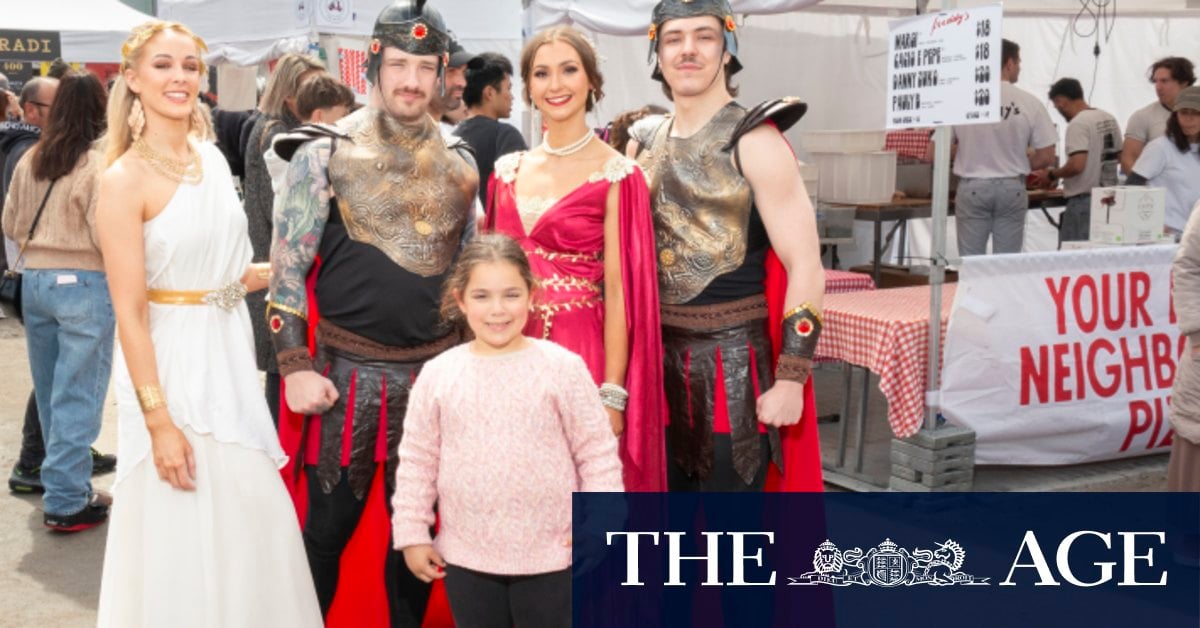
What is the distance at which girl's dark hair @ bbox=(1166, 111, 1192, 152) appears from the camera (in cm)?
708

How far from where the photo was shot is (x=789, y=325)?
3018 millimetres

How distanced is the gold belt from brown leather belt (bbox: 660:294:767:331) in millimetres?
1062

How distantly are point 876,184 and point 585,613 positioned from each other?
247 inches

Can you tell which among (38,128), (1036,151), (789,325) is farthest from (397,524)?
(1036,151)

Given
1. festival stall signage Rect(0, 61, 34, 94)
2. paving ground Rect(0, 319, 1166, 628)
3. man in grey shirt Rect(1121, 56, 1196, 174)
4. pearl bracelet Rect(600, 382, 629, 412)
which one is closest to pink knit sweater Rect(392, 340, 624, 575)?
pearl bracelet Rect(600, 382, 629, 412)

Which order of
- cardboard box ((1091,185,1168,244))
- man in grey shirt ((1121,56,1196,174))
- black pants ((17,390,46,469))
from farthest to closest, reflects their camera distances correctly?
man in grey shirt ((1121,56,1196,174)) → cardboard box ((1091,185,1168,244)) → black pants ((17,390,46,469))

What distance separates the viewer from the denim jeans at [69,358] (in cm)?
480

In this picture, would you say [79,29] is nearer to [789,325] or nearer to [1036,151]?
[1036,151]

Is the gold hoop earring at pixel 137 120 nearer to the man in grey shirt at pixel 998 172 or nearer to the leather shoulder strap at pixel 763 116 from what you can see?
the leather shoulder strap at pixel 763 116

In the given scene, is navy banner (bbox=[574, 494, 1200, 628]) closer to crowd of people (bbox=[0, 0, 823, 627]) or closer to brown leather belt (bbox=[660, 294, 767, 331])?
crowd of people (bbox=[0, 0, 823, 627])

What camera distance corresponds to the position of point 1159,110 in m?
8.42

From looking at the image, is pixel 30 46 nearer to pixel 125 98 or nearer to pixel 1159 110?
pixel 1159 110

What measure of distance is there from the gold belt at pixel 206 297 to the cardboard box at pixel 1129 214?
171 inches

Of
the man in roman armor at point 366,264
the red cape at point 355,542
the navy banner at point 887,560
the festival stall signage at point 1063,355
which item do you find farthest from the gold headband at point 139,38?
the festival stall signage at point 1063,355
